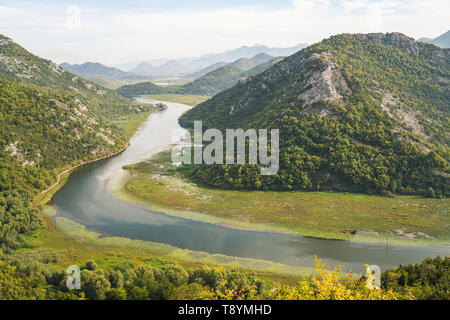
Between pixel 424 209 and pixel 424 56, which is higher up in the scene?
pixel 424 56

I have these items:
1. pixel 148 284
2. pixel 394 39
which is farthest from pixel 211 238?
pixel 394 39

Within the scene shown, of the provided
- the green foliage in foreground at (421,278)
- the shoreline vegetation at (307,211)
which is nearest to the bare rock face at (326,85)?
the shoreline vegetation at (307,211)

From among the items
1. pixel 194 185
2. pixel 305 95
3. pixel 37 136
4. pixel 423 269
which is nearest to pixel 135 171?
pixel 194 185

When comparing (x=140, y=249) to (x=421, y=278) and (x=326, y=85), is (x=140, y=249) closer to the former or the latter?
(x=421, y=278)

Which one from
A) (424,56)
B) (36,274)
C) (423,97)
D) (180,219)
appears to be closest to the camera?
(36,274)

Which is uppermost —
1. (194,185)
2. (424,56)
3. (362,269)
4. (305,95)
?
(424,56)

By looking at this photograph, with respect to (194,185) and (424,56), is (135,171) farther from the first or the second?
(424,56)

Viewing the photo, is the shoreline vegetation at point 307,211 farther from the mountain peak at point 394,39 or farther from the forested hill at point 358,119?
the mountain peak at point 394,39
